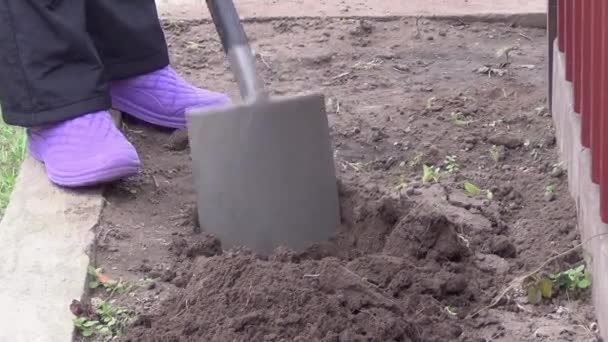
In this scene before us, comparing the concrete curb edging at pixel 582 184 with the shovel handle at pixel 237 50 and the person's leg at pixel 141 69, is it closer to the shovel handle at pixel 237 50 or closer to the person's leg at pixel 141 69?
the shovel handle at pixel 237 50

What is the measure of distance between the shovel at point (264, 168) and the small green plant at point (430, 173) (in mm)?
350

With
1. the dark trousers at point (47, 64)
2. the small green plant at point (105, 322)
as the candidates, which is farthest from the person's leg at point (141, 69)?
the small green plant at point (105, 322)

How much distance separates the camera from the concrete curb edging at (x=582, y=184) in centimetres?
200

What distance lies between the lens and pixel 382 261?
227 cm

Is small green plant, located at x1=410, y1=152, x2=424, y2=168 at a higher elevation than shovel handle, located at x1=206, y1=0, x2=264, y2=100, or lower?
lower

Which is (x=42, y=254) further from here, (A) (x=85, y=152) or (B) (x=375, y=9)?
(B) (x=375, y=9)

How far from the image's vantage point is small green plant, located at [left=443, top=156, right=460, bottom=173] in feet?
9.23

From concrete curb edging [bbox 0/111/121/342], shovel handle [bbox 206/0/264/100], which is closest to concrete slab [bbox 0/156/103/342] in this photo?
concrete curb edging [bbox 0/111/121/342]

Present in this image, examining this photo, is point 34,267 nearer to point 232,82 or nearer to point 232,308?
point 232,308

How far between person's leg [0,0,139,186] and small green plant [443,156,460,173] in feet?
2.49

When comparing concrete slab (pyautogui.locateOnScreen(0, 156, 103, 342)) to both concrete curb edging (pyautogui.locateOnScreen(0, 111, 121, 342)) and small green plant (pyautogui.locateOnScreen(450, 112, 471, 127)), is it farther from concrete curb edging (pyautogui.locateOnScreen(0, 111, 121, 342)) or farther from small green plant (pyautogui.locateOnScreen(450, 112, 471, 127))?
small green plant (pyautogui.locateOnScreen(450, 112, 471, 127))

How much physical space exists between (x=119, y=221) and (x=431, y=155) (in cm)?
81

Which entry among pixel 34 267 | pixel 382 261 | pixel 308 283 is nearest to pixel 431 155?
pixel 382 261

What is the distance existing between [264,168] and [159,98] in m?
0.80
